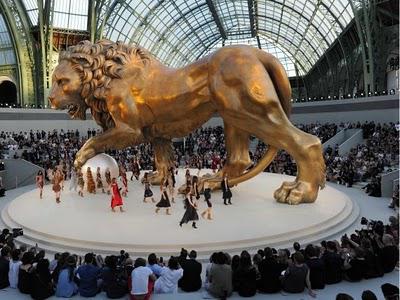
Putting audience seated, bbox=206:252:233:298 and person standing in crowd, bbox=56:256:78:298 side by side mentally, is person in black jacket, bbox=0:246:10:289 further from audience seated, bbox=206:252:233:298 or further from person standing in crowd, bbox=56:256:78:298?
audience seated, bbox=206:252:233:298

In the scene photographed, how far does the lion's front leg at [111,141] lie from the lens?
10625 millimetres

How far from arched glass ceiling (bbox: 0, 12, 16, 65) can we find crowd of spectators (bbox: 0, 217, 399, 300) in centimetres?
3384

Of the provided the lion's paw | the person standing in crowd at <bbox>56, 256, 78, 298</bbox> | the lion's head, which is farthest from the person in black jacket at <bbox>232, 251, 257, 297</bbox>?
the lion's head

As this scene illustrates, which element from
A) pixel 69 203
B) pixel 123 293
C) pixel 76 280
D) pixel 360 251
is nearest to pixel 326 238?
pixel 360 251

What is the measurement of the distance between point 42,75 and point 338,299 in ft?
115

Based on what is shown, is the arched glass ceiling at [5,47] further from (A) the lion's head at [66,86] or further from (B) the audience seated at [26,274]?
(B) the audience seated at [26,274]

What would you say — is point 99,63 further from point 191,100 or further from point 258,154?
point 258,154

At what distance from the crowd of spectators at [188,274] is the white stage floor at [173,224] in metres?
1.37

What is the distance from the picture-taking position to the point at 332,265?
611 cm

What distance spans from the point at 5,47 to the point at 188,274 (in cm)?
3564

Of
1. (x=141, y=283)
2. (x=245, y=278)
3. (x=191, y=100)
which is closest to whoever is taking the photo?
(x=141, y=283)

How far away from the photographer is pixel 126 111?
10.5m

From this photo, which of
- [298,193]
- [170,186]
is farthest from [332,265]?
[170,186]

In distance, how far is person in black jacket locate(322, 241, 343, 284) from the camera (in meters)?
6.10
